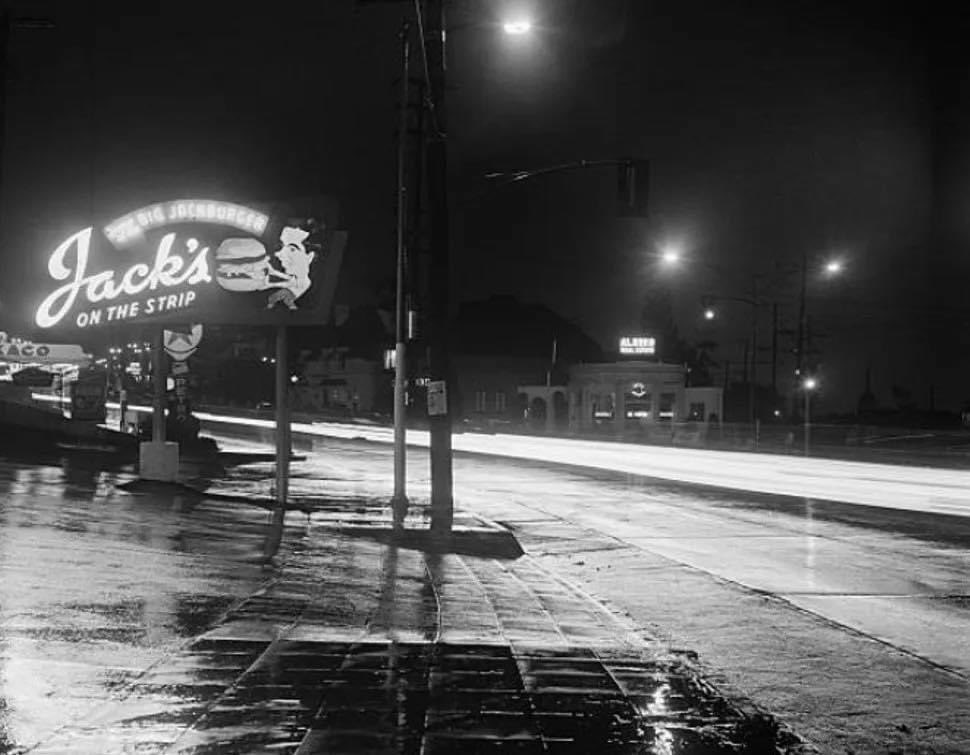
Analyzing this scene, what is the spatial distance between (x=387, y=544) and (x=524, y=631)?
624 centimetres

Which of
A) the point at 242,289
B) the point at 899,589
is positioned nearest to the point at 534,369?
the point at 242,289

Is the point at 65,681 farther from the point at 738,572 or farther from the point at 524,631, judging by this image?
the point at 738,572

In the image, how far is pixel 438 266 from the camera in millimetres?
17812

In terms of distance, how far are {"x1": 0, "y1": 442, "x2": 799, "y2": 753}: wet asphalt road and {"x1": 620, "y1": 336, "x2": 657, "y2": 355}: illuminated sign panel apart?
268 feet

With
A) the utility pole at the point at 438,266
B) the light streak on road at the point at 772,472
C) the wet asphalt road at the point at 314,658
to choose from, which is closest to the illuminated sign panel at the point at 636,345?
the light streak on road at the point at 772,472

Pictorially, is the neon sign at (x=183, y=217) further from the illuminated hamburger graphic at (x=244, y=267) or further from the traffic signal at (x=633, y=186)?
the traffic signal at (x=633, y=186)

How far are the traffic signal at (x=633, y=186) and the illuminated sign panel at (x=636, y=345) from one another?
7696 cm

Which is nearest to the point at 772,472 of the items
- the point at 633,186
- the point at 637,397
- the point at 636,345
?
the point at 633,186

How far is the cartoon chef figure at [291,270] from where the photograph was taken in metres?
20.0

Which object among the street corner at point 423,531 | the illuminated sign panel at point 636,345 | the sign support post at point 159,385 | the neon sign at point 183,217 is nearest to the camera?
the street corner at point 423,531

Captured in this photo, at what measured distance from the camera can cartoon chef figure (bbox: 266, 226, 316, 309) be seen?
787 inches

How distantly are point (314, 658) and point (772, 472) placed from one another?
27.1 metres

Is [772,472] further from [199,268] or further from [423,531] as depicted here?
[199,268]

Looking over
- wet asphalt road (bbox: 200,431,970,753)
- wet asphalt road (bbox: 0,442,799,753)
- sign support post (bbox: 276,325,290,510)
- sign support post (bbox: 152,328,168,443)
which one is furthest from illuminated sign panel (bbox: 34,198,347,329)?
wet asphalt road (bbox: 0,442,799,753)
